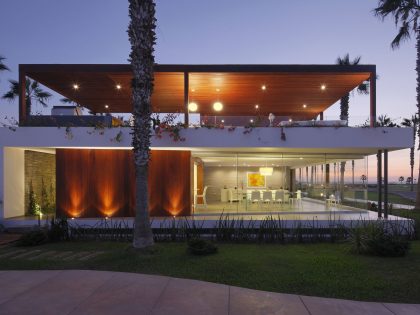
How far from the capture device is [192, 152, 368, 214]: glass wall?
46.3 ft

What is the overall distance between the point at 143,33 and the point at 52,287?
5.90 m

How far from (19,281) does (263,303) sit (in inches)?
165

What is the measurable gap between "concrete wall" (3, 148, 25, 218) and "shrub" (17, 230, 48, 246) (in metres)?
3.18

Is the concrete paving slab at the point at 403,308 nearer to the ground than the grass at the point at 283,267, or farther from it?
farther from it

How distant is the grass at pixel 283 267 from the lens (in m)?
5.64

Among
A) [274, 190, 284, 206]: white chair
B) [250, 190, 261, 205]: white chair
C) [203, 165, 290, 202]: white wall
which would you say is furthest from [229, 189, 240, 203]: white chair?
[274, 190, 284, 206]: white chair

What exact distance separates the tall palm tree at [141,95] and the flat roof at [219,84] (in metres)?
4.16

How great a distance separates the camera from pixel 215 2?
59.5 feet

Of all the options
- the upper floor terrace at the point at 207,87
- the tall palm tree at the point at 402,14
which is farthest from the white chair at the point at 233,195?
the tall palm tree at the point at 402,14

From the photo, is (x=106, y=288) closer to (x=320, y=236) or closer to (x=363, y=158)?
(x=320, y=236)

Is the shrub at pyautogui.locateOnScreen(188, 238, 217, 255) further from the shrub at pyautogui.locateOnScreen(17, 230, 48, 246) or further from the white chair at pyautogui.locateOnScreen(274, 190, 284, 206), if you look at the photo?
the white chair at pyautogui.locateOnScreen(274, 190, 284, 206)

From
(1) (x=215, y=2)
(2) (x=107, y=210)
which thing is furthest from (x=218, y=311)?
(1) (x=215, y=2)

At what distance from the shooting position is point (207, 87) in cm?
1502

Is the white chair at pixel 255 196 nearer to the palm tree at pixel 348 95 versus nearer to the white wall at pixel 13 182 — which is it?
the white wall at pixel 13 182
